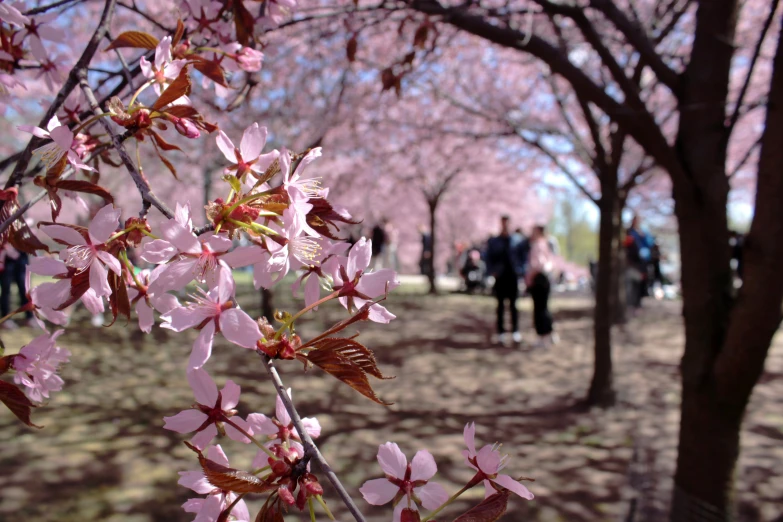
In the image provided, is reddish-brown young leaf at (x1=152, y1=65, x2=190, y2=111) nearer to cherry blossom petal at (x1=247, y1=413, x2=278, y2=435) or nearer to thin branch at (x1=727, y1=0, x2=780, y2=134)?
cherry blossom petal at (x1=247, y1=413, x2=278, y2=435)

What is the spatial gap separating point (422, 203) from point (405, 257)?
27.9ft

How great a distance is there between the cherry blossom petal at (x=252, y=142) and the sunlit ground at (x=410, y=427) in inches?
101

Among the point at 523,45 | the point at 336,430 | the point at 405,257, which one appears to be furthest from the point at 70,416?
the point at 405,257

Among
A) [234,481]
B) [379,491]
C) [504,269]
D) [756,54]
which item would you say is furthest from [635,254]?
[234,481]

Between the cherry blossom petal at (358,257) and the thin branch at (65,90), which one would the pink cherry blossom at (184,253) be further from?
the thin branch at (65,90)

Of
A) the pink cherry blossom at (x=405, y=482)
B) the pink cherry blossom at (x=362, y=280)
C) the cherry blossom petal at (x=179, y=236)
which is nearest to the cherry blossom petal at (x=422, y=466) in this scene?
the pink cherry blossom at (x=405, y=482)

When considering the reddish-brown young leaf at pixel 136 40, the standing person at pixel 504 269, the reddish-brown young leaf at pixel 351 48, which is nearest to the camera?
the reddish-brown young leaf at pixel 136 40

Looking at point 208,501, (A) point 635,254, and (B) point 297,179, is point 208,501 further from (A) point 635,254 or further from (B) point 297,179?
(A) point 635,254

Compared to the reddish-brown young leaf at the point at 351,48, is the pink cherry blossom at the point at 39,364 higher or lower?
lower

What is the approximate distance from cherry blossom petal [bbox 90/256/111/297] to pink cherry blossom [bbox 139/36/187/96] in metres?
0.33

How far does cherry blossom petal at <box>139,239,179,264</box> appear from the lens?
636 millimetres

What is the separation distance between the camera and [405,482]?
78 cm

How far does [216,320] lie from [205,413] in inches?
8.0

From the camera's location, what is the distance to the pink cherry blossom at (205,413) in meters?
0.76
